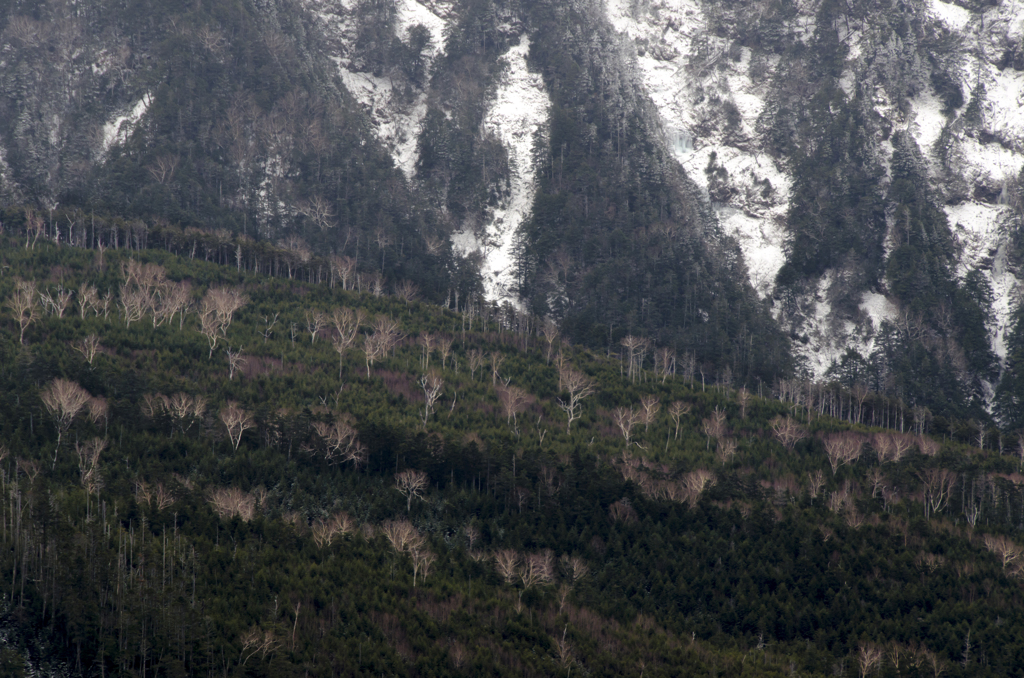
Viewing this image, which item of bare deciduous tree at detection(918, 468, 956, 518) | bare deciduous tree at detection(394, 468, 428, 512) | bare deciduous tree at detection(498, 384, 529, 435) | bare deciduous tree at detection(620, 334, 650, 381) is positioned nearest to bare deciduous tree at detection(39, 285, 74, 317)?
bare deciduous tree at detection(394, 468, 428, 512)

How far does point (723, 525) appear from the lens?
366ft

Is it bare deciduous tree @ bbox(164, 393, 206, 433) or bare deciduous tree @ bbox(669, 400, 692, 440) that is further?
bare deciduous tree @ bbox(669, 400, 692, 440)

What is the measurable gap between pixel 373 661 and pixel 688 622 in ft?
105

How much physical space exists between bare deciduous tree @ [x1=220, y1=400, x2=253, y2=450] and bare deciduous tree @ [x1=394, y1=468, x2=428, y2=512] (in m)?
17.5

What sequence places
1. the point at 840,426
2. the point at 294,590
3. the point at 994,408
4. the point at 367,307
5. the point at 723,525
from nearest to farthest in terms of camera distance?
the point at 294,590 < the point at 723,525 < the point at 840,426 < the point at 367,307 < the point at 994,408

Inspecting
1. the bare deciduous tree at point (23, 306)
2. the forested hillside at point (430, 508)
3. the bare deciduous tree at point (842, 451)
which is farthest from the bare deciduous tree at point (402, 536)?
the bare deciduous tree at point (842, 451)

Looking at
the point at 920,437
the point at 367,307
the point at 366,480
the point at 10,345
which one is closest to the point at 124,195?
the point at 367,307

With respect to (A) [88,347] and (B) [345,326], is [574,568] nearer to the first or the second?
(B) [345,326]

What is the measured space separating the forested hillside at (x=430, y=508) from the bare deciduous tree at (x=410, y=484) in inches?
14.5

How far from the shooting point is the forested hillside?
280 ft

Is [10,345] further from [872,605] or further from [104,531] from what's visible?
[872,605]

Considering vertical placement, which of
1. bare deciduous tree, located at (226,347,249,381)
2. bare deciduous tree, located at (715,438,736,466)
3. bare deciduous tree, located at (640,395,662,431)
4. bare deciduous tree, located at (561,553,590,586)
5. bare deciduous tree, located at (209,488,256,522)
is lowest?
bare deciduous tree, located at (561,553,590,586)

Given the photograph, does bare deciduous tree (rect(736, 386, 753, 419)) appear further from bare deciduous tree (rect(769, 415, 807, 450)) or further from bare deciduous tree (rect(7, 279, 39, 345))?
bare deciduous tree (rect(7, 279, 39, 345))

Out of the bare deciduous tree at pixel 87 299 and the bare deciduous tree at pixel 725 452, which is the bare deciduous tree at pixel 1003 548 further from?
the bare deciduous tree at pixel 87 299
